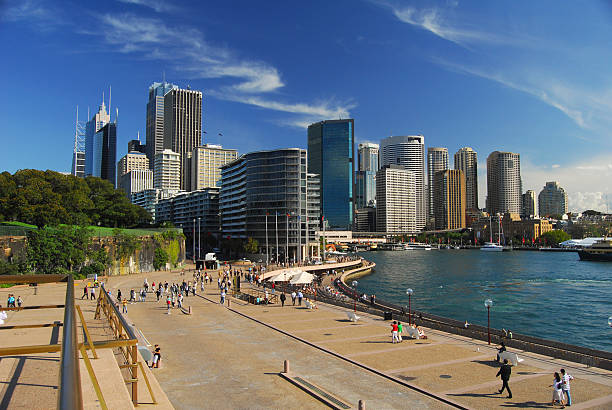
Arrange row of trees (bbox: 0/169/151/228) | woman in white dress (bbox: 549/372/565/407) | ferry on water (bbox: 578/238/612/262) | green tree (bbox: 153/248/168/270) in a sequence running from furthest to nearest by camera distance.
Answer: ferry on water (bbox: 578/238/612/262) < green tree (bbox: 153/248/168/270) < row of trees (bbox: 0/169/151/228) < woman in white dress (bbox: 549/372/565/407)

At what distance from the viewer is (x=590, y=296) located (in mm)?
63969

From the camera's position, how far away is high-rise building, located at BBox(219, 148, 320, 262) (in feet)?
457

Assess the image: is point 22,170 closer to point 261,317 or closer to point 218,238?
point 261,317

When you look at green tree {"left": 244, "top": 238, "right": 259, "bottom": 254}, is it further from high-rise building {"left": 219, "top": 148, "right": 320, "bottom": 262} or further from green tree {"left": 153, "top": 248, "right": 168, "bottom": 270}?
green tree {"left": 153, "top": 248, "right": 168, "bottom": 270}

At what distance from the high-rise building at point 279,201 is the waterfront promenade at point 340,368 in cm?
10402

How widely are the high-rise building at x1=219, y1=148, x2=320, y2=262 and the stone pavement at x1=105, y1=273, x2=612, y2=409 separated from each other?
4083 inches

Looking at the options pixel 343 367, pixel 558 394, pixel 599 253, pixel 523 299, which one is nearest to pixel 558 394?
pixel 558 394

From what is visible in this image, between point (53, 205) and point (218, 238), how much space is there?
108 meters

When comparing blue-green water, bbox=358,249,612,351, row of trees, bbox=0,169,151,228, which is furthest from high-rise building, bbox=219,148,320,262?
row of trees, bbox=0,169,151,228

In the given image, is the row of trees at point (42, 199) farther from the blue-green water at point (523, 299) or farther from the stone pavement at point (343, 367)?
the blue-green water at point (523, 299)

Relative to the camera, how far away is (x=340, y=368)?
818 inches

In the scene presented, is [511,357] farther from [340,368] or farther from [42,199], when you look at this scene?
[42,199]

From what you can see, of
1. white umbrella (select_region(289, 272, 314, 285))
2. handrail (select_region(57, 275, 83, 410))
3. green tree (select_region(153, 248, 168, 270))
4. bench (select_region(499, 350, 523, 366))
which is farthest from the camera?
green tree (select_region(153, 248, 168, 270))

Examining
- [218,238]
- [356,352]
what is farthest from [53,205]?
[218,238]
